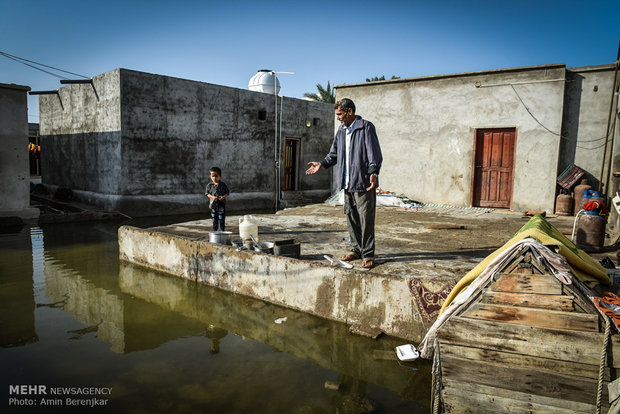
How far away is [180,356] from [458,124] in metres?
9.65

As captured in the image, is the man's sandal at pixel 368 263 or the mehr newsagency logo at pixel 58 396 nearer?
the mehr newsagency logo at pixel 58 396

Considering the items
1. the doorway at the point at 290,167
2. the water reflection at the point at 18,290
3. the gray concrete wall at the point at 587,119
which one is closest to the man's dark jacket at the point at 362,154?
the water reflection at the point at 18,290

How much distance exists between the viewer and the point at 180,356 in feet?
11.9

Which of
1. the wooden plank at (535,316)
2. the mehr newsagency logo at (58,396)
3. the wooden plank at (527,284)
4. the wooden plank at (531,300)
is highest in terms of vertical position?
the wooden plank at (527,284)

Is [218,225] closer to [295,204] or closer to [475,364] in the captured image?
[475,364]

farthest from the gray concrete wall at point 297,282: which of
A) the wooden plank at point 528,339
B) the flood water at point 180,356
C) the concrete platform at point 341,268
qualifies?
the wooden plank at point 528,339

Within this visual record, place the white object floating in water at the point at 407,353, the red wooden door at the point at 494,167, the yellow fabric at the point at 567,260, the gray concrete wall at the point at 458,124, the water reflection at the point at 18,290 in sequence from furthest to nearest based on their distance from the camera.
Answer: the red wooden door at the point at 494,167, the gray concrete wall at the point at 458,124, the water reflection at the point at 18,290, the white object floating in water at the point at 407,353, the yellow fabric at the point at 567,260

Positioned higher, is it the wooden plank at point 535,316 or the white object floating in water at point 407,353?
the wooden plank at point 535,316

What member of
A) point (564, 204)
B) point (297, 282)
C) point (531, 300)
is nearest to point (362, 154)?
point (297, 282)

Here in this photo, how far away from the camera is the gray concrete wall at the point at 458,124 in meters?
9.81

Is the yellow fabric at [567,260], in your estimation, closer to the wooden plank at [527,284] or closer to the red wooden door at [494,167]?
the wooden plank at [527,284]

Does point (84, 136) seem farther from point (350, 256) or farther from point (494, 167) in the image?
point (494, 167)

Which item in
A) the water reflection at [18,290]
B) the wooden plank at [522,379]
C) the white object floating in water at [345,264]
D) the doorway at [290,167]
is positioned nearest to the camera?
the wooden plank at [522,379]

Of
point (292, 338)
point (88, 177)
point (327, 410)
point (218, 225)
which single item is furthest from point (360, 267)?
point (88, 177)
